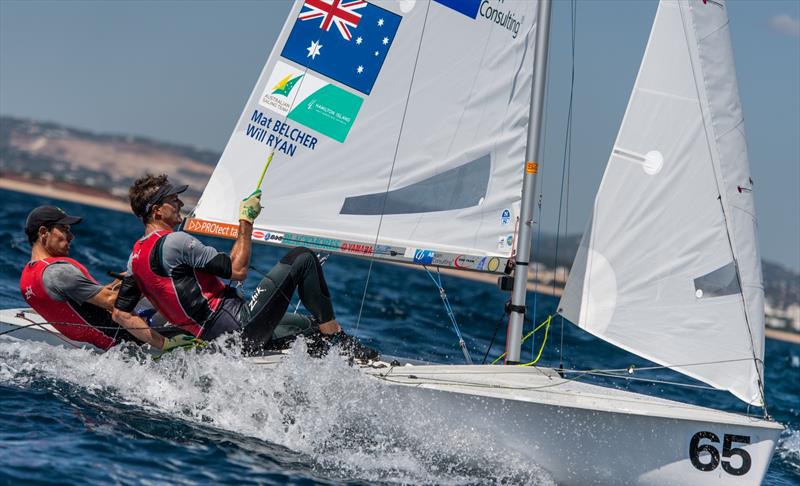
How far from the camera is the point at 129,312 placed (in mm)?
→ 5168

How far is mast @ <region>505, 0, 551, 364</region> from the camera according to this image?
5559 mm

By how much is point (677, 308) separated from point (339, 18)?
2.45 m

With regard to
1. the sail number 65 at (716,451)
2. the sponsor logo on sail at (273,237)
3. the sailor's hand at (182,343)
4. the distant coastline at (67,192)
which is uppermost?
the distant coastline at (67,192)

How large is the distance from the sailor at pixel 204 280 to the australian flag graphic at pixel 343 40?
934 mm

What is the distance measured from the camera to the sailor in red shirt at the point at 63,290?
17.3 ft

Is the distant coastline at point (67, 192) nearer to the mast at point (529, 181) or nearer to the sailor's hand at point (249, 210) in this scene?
the mast at point (529, 181)

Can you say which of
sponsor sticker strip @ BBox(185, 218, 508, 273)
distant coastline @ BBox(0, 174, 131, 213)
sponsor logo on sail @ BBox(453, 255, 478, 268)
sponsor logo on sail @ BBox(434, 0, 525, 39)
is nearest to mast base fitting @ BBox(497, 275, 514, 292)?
sponsor sticker strip @ BBox(185, 218, 508, 273)

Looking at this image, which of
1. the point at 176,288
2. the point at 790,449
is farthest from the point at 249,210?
the point at 790,449

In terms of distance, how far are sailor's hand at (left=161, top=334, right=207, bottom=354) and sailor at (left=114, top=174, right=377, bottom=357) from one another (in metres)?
0.06

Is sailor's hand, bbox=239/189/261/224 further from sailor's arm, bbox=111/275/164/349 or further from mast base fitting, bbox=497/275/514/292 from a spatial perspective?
mast base fitting, bbox=497/275/514/292

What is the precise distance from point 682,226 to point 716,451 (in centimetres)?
116

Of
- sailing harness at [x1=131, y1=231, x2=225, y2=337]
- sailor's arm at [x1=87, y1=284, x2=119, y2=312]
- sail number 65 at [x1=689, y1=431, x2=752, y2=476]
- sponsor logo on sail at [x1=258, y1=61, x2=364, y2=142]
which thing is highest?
sponsor logo on sail at [x1=258, y1=61, x2=364, y2=142]

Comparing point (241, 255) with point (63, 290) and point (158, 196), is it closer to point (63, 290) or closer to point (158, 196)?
point (158, 196)

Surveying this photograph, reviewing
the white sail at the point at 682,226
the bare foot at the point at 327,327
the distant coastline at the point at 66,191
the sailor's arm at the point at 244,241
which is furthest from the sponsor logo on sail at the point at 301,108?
the distant coastline at the point at 66,191
